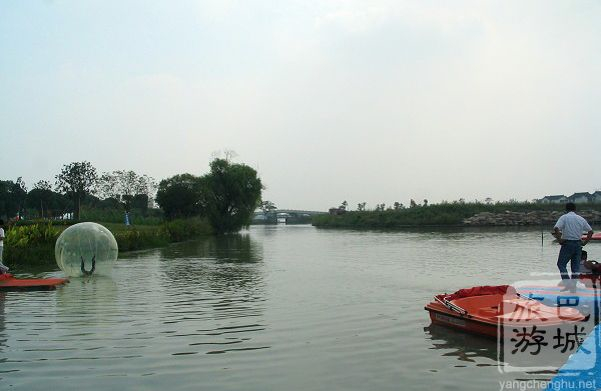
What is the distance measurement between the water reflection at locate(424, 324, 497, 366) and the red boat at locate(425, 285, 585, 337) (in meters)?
0.13

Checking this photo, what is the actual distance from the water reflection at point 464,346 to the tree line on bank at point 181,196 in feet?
175

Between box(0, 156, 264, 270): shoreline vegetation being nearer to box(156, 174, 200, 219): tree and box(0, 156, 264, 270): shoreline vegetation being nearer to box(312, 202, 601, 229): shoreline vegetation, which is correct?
box(156, 174, 200, 219): tree

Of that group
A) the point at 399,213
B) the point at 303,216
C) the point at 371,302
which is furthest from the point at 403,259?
the point at 303,216

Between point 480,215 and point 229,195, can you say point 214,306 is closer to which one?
point 229,195

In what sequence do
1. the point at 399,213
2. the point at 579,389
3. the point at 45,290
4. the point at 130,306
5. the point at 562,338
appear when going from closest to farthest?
the point at 579,389
the point at 562,338
the point at 130,306
the point at 45,290
the point at 399,213

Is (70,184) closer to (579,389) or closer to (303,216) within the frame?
(579,389)

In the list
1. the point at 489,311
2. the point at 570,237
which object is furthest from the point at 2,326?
the point at 570,237

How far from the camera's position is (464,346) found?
9000 millimetres

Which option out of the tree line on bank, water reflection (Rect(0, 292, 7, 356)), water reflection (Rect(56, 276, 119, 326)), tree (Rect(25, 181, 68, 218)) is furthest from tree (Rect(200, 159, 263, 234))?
water reflection (Rect(0, 292, 7, 356))

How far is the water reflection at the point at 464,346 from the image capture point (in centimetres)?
822

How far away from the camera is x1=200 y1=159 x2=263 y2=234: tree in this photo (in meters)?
62.8

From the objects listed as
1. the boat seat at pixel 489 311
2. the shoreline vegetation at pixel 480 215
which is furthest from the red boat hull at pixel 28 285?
the shoreline vegetation at pixel 480 215

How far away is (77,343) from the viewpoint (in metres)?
9.23

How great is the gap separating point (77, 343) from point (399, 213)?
76.1 meters
